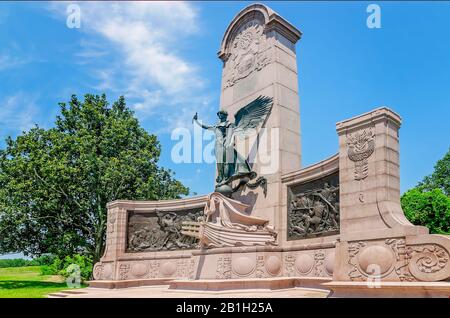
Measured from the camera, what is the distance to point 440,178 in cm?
3584

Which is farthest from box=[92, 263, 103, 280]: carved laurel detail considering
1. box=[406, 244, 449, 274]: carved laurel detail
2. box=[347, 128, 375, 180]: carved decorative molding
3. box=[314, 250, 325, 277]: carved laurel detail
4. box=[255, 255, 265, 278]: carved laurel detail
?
box=[406, 244, 449, 274]: carved laurel detail

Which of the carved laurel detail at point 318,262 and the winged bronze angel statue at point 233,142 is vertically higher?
the winged bronze angel statue at point 233,142

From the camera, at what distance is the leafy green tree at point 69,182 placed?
24.8 metres

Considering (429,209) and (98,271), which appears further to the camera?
(429,209)

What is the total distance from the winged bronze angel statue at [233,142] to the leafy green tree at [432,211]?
18603 millimetres

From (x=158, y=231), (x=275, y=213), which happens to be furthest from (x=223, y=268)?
(x=158, y=231)

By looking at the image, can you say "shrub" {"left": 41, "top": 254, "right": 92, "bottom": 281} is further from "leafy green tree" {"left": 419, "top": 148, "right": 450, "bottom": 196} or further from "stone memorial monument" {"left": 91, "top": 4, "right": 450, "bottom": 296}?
"leafy green tree" {"left": 419, "top": 148, "right": 450, "bottom": 196}

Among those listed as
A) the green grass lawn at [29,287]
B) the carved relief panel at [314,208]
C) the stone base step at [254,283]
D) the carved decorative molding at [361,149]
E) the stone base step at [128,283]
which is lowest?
the green grass lawn at [29,287]

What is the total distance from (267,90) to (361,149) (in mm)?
6325

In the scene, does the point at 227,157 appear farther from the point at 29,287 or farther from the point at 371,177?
the point at 29,287

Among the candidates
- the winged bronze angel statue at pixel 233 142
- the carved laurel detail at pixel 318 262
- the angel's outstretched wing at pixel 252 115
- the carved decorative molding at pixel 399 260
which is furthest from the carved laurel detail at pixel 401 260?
the angel's outstretched wing at pixel 252 115

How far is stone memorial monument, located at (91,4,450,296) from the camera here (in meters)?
8.73

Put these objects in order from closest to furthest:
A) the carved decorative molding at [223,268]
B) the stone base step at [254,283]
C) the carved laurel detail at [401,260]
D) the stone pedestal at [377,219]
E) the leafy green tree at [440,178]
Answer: the stone pedestal at [377,219] → the carved laurel detail at [401,260] → the stone base step at [254,283] → the carved decorative molding at [223,268] → the leafy green tree at [440,178]

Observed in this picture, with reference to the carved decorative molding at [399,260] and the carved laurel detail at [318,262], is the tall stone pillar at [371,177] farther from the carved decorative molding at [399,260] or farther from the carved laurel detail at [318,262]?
the carved laurel detail at [318,262]
